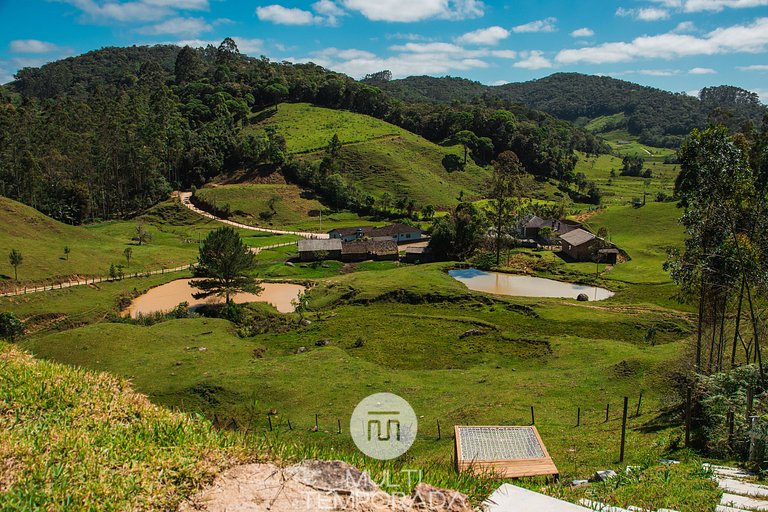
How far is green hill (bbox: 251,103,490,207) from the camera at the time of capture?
10381 cm

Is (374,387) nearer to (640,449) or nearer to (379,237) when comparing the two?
(640,449)

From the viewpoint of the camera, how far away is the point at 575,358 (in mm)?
29547

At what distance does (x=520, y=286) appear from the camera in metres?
53.2

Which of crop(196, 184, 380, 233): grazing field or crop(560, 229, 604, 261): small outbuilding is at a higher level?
crop(196, 184, 380, 233): grazing field

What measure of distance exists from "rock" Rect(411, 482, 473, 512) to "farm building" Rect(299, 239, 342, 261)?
59.6m

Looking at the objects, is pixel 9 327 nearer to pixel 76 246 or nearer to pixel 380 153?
pixel 76 246

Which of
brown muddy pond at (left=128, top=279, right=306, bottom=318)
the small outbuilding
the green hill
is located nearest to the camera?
brown muddy pond at (left=128, top=279, right=306, bottom=318)

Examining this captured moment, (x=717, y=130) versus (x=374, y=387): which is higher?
(x=717, y=130)

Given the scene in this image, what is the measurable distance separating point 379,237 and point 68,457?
7014 cm

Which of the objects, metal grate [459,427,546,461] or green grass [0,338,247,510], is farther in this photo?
metal grate [459,427,546,461]

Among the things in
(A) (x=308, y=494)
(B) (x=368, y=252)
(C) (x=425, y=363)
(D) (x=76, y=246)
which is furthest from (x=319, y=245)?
(A) (x=308, y=494)

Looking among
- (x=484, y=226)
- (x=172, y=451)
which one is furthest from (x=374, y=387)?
(x=484, y=226)

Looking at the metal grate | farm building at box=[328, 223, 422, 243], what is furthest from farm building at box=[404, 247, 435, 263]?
the metal grate

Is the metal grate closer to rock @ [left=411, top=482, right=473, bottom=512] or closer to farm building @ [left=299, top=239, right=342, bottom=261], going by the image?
rock @ [left=411, top=482, right=473, bottom=512]
